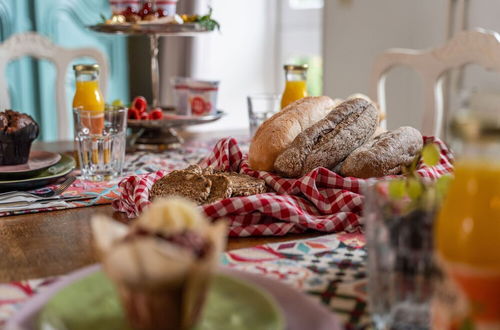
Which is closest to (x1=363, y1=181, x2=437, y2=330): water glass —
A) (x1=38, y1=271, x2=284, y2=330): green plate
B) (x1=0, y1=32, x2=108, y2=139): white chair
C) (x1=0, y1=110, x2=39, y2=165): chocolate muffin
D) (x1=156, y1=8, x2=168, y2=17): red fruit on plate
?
(x1=38, y1=271, x2=284, y2=330): green plate

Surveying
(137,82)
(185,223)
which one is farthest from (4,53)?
(185,223)

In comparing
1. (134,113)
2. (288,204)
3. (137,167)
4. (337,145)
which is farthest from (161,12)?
(288,204)

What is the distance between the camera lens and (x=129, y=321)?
52 cm

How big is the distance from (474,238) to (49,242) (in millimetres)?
616

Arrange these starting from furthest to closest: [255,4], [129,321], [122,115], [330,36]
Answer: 1. [255,4]
2. [330,36]
3. [122,115]
4. [129,321]

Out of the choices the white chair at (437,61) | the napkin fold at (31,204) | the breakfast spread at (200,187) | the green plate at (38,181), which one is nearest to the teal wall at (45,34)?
the white chair at (437,61)

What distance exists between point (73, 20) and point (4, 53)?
1.05 metres

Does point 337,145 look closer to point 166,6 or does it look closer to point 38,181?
point 38,181

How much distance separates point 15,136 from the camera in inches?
49.7

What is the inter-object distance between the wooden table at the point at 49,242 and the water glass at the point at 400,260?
32 centimetres

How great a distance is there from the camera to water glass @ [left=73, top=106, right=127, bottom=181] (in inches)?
52.1

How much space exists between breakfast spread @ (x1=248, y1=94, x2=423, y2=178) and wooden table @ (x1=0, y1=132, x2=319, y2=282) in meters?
0.20

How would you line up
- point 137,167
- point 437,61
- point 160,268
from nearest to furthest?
point 160,268, point 137,167, point 437,61

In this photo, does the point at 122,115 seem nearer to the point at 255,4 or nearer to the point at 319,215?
the point at 319,215
